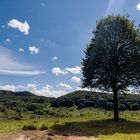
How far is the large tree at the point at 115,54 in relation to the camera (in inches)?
2020

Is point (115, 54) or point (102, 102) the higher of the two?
point (102, 102)

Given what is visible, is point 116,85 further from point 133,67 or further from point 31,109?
point 31,109

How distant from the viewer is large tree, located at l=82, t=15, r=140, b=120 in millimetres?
51312

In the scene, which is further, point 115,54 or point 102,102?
point 102,102

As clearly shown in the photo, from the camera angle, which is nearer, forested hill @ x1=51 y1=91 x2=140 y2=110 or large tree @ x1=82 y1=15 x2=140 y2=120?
large tree @ x1=82 y1=15 x2=140 y2=120

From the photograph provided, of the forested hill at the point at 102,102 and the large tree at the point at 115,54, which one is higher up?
the forested hill at the point at 102,102

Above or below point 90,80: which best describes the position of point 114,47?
above

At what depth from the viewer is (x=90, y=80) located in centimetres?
5334

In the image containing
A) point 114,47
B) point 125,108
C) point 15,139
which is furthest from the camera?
point 125,108

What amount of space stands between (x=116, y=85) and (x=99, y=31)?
8.40m

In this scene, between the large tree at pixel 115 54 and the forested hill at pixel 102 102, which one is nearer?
the large tree at pixel 115 54

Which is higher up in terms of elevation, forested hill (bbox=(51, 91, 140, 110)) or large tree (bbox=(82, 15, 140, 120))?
forested hill (bbox=(51, 91, 140, 110))

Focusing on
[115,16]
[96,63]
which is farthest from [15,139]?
[115,16]

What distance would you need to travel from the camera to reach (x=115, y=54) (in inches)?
2016
